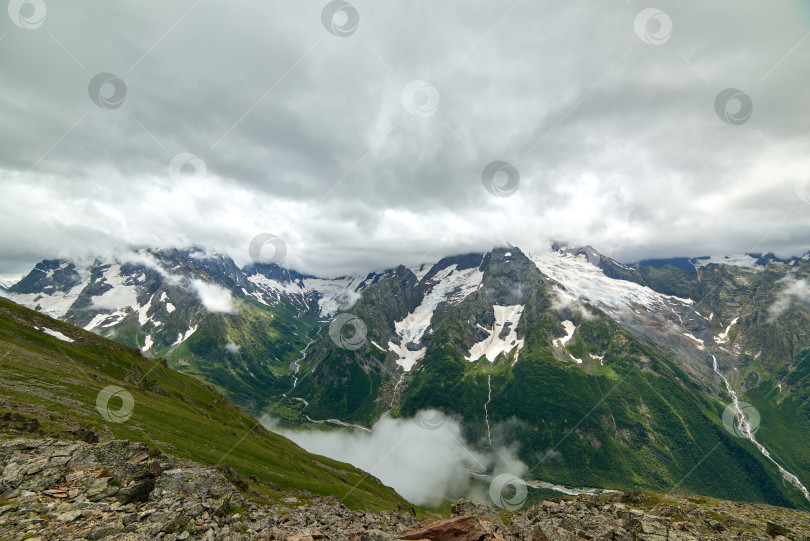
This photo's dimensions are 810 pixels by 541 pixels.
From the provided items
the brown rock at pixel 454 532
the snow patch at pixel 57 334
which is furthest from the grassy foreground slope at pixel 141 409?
the brown rock at pixel 454 532

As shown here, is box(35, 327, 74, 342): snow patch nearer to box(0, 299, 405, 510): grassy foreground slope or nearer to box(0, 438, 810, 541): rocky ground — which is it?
box(0, 299, 405, 510): grassy foreground slope

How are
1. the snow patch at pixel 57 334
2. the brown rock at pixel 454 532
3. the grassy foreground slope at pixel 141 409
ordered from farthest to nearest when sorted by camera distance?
the snow patch at pixel 57 334, the grassy foreground slope at pixel 141 409, the brown rock at pixel 454 532

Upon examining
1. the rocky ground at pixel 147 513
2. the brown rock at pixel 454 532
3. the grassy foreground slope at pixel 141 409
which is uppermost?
the brown rock at pixel 454 532

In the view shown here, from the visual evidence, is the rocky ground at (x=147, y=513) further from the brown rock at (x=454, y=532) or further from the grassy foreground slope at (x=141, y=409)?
the grassy foreground slope at (x=141, y=409)

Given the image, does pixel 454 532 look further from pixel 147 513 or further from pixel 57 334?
pixel 57 334

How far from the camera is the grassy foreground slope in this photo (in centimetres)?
7669

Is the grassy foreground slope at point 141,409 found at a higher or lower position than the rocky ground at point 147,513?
lower

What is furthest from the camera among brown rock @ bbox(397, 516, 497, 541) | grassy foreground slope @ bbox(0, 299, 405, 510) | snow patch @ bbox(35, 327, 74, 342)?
snow patch @ bbox(35, 327, 74, 342)

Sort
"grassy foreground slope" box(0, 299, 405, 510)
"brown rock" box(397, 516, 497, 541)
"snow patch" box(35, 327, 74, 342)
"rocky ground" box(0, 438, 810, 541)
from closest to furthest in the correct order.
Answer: "rocky ground" box(0, 438, 810, 541) < "brown rock" box(397, 516, 497, 541) < "grassy foreground slope" box(0, 299, 405, 510) < "snow patch" box(35, 327, 74, 342)

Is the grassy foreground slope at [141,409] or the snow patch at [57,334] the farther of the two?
the snow patch at [57,334]

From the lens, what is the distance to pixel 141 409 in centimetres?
10431

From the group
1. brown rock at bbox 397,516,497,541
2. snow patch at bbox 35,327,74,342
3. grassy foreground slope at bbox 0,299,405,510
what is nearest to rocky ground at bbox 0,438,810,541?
brown rock at bbox 397,516,497,541

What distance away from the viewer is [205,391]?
618 ft

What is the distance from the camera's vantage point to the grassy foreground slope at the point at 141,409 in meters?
76.7
